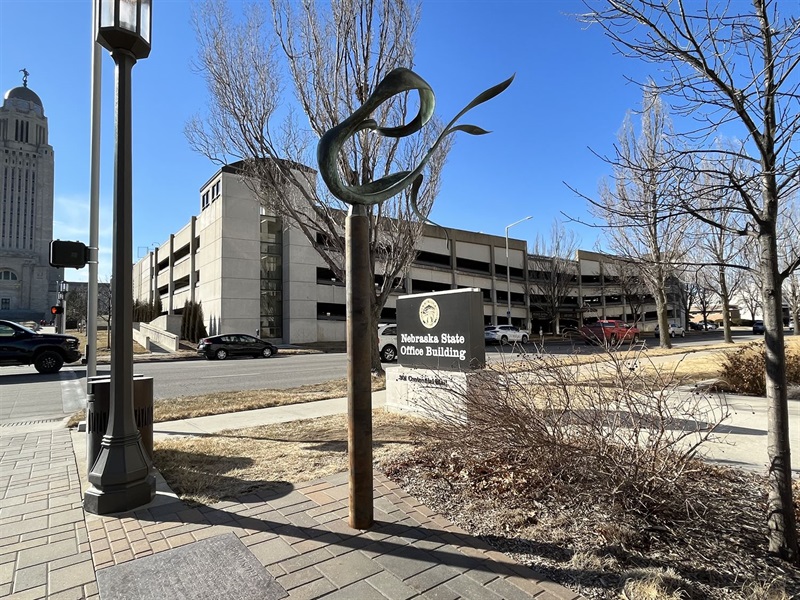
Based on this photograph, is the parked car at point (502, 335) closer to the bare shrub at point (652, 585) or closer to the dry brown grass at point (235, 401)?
the dry brown grass at point (235, 401)

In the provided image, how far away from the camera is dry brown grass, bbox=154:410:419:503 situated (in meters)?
4.63

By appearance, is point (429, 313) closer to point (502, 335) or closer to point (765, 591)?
point (765, 591)

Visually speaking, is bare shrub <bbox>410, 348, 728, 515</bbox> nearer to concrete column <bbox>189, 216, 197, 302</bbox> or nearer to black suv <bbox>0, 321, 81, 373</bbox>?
black suv <bbox>0, 321, 81, 373</bbox>

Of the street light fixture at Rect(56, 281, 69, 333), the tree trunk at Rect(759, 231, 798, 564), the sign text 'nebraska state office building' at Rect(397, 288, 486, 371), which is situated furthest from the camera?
the street light fixture at Rect(56, 281, 69, 333)

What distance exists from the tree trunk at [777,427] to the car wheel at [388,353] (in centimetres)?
1779

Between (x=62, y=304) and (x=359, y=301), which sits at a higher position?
(x=62, y=304)

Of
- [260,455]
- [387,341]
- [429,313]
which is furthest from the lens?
[387,341]

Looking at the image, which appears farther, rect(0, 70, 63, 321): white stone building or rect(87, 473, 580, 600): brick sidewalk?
rect(0, 70, 63, 321): white stone building

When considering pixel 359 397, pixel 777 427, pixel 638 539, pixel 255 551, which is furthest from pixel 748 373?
pixel 255 551

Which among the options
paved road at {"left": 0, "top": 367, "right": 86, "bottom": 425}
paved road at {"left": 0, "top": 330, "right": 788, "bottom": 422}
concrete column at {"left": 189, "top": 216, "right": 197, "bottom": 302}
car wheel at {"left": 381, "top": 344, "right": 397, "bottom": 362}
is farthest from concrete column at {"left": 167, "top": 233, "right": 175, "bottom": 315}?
car wheel at {"left": 381, "top": 344, "right": 397, "bottom": 362}

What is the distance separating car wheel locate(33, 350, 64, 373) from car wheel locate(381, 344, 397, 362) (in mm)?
11793

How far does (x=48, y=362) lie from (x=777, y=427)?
1945 cm

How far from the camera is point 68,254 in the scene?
6340 millimetres

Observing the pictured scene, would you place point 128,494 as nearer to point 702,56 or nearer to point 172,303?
point 702,56
